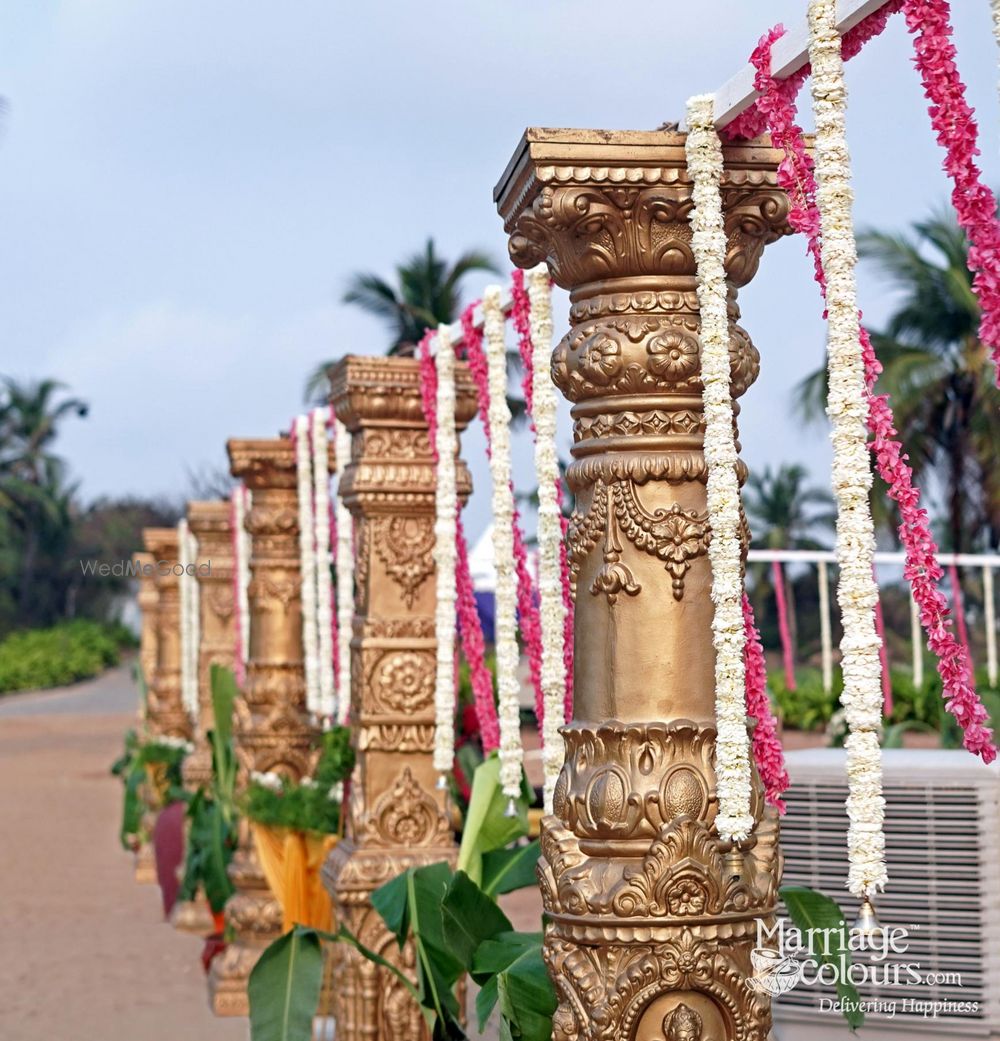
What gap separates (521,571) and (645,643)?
54.5 inches

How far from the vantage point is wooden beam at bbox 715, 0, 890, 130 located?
262 centimetres

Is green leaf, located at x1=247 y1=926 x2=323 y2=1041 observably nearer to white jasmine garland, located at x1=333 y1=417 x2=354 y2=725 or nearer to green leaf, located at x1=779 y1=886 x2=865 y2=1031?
green leaf, located at x1=779 y1=886 x2=865 y2=1031

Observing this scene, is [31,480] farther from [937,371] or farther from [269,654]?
[269,654]

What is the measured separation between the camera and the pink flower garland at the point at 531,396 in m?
3.76

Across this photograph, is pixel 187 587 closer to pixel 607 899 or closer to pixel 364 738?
pixel 364 738

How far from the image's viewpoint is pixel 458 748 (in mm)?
6625

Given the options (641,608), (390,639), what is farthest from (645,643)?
(390,639)

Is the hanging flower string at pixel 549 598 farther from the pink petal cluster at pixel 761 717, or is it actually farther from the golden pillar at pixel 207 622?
the golden pillar at pixel 207 622

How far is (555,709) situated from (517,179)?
121 cm

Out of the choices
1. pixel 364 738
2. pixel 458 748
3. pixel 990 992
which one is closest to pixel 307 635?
pixel 458 748

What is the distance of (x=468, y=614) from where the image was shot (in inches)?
202

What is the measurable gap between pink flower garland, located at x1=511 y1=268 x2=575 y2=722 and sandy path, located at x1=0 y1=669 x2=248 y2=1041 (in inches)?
135

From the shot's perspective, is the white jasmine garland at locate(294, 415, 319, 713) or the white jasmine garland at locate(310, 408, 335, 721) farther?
the white jasmine garland at locate(294, 415, 319, 713)

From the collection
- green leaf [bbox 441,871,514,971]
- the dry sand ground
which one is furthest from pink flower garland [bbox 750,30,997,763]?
the dry sand ground
